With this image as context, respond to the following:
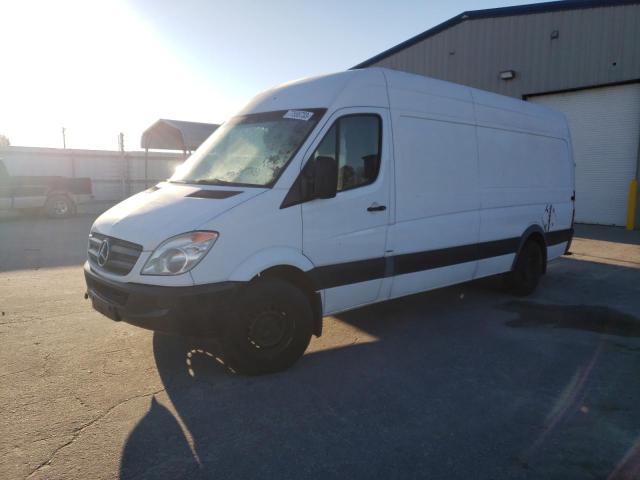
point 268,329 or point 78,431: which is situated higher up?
point 268,329

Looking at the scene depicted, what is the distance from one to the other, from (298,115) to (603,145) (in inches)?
518

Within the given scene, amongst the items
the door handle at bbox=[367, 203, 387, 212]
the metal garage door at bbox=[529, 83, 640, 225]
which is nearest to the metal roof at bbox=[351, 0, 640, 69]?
the metal garage door at bbox=[529, 83, 640, 225]

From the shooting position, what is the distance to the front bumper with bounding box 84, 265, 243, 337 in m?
3.61

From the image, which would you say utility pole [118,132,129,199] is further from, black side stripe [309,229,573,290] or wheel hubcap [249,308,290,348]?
wheel hubcap [249,308,290,348]

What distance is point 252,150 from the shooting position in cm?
449

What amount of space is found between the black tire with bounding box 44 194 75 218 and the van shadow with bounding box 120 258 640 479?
13.6 metres

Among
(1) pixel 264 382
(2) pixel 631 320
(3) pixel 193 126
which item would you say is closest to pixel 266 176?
(1) pixel 264 382

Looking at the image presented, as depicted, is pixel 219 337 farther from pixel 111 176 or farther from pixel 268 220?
pixel 111 176

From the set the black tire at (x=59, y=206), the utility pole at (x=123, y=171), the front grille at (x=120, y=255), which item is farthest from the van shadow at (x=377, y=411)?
the utility pole at (x=123, y=171)

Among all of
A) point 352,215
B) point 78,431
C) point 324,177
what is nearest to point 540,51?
point 352,215

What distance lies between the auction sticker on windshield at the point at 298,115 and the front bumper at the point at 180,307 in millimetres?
1611

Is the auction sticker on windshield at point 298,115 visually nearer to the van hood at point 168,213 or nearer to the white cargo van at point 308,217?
the white cargo van at point 308,217

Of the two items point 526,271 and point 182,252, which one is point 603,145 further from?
point 182,252

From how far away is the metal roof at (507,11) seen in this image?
13.7 meters
